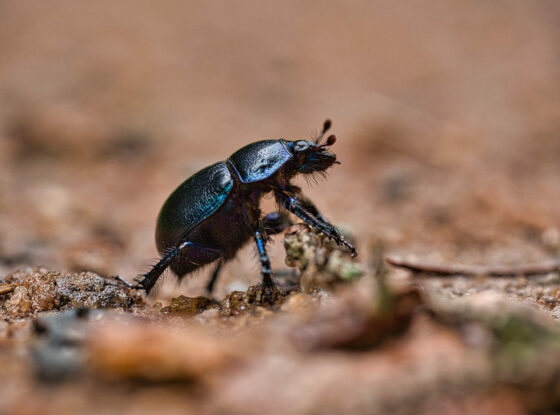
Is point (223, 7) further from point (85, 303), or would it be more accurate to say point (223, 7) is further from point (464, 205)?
point (85, 303)

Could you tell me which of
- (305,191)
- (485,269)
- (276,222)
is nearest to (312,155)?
(276,222)

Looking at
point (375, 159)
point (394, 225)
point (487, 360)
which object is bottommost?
point (487, 360)

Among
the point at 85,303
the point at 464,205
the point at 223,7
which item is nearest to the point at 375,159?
the point at 464,205

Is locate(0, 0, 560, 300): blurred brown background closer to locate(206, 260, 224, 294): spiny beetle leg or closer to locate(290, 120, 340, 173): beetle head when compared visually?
locate(206, 260, 224, 294): spiny beetle leg

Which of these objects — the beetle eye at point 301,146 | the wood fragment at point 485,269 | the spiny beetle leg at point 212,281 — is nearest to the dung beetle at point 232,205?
the beetle eye at point 301,146

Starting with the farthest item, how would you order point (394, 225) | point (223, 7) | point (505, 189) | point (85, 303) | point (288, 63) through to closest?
1. point (223, 7)
2. point (288, 63)
3. point (505, 189)
4. point (394, 225)
5. point (85, 303)

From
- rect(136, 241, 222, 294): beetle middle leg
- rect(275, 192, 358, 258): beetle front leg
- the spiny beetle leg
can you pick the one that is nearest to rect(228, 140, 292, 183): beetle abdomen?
rect(275, 192, 358, 258): beetle front leg
